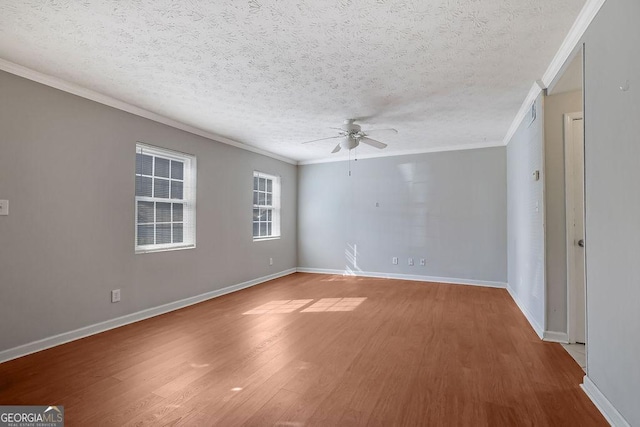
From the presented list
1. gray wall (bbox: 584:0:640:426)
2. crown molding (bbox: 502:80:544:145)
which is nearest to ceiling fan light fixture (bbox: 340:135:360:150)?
crown molding (bbox: 502:80:544:145)

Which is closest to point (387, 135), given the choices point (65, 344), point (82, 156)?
point (82, 156)

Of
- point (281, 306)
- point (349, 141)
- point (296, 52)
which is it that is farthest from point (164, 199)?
point (296, 52)

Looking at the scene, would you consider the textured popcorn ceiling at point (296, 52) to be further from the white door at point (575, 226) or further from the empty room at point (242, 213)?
the white door at point (575, 226)

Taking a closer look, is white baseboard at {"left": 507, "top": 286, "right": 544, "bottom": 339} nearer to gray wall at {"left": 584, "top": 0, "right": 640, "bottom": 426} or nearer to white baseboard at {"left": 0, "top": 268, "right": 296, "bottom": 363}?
gray wall at {"left": 584, "top": 0, "right": 640, "bottom": 426}

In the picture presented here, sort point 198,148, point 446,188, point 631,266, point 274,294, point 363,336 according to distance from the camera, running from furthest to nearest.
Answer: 1. point 446,188
2. point 274,294
3. point 198,148
4. point 363,336
5. point 631,266

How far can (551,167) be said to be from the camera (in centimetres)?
291

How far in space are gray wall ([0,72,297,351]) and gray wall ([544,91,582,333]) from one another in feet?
13.9

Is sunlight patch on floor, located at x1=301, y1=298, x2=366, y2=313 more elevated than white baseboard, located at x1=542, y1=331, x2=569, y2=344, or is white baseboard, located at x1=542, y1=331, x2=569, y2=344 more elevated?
white baseboard, located at x1=542, y1=331, x2=569, y2=344

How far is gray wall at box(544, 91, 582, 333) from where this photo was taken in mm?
2855

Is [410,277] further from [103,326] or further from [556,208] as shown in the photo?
[103,326]

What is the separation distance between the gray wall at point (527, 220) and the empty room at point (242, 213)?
0.15 ft

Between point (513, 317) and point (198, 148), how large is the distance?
Answer: 4731 millimetres

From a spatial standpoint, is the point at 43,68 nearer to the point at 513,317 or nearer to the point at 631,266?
the point at 631,266

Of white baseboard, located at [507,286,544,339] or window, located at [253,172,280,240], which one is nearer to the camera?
white baseboard, located at [507,286,544,339]
